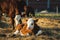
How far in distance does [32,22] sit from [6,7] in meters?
2.64

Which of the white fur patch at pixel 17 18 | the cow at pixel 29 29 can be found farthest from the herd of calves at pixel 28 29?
the white fur patch at pixel 17 18

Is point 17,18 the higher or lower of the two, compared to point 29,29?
higher

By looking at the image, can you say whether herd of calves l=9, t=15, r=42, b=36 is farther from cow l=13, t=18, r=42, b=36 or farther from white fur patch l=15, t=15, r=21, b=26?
white fur patch l=15, t=15, r=21, b=26

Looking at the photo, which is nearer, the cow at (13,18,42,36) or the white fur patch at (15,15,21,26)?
the cow at (13,18,42,36)

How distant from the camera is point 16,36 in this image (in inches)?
385

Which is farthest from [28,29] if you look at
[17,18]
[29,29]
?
[17,18]

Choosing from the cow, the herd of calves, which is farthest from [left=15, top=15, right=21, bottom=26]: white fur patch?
the cow

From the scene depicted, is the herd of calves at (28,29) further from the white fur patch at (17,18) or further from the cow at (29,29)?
the white fur patch at (17,18)

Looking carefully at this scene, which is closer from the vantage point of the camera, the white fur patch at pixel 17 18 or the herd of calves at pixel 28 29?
the herd of calves at pixel 28 29

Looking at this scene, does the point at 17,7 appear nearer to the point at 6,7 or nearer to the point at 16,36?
the point at 6,7

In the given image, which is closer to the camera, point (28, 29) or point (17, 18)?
point (28, 29)

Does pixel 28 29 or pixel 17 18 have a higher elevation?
pixel 17 18

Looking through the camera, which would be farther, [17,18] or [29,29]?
[17,18]

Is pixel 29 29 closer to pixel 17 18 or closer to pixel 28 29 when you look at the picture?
pixel 28 29
